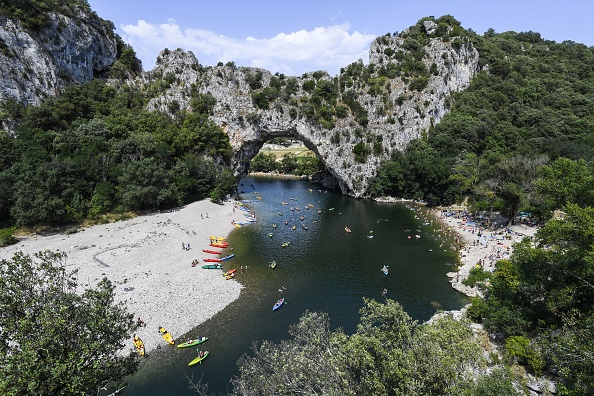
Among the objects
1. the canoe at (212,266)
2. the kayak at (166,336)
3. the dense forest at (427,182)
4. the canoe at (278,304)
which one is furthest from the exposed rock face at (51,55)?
the canoe at (278,304)

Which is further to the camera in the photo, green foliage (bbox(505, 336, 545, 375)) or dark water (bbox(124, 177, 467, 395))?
dark water (bbox(124, 177, 467, 395))

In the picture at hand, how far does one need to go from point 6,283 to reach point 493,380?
18.7m

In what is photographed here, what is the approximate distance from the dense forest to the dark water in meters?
4.48

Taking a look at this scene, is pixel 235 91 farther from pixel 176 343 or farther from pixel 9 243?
pixel 176 343

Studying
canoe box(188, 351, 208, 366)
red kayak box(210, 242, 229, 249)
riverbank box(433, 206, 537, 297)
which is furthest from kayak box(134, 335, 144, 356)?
riverbank box(433, 206, 537, 297)

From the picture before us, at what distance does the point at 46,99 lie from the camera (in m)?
60.7

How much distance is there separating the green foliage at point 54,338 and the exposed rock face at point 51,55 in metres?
64.5

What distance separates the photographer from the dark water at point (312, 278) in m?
22.2

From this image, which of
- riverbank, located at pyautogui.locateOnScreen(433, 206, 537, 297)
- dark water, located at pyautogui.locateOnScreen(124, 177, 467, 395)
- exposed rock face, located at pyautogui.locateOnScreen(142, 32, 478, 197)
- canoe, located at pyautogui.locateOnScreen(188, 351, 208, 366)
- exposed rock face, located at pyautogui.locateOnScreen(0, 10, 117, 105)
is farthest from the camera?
exposed rock face, located at pyautogui.locateOnScreen(142, 32, 478, 197)

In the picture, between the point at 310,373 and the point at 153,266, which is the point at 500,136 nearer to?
the point at 153,266

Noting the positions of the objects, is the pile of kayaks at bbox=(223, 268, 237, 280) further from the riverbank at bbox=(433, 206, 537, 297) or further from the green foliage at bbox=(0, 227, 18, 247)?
the green foliage at bbox=(0, 227, 18, 247)

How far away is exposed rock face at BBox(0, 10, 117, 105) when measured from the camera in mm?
56688

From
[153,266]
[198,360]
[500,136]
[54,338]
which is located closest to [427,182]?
[500,136]

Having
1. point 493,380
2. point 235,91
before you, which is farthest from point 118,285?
point 235,91
